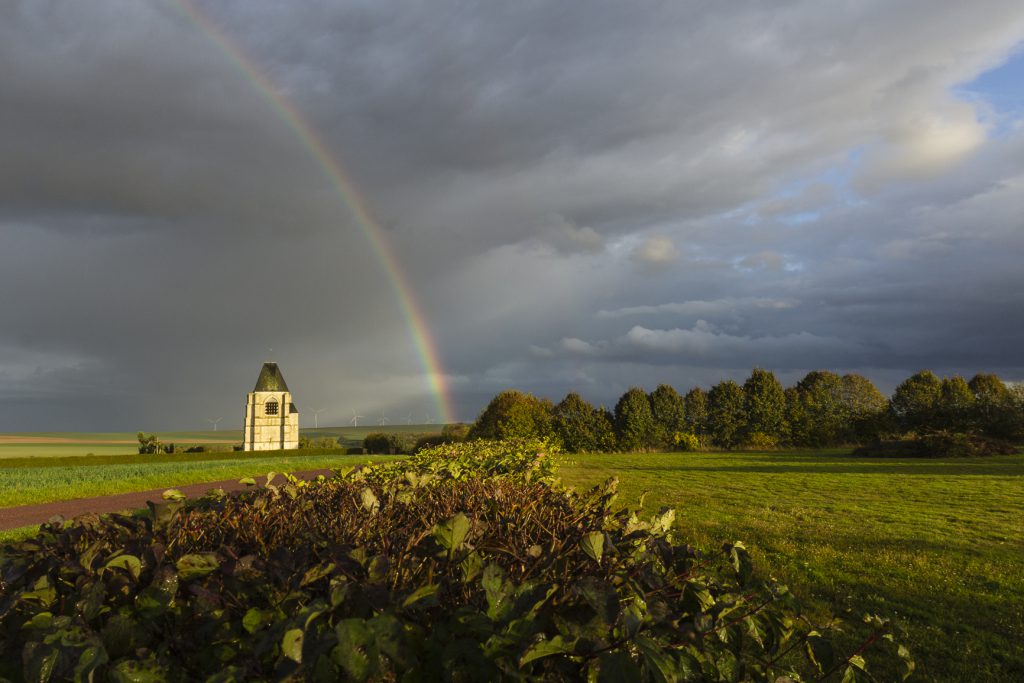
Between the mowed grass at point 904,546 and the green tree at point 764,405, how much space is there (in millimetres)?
29460

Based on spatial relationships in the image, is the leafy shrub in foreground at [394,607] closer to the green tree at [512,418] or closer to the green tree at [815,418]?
the green tree at [512,418]

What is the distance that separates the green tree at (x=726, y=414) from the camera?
160ft

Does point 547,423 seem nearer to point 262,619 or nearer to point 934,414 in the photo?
point 934,414

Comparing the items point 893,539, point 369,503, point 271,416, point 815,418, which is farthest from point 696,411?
point 271,416

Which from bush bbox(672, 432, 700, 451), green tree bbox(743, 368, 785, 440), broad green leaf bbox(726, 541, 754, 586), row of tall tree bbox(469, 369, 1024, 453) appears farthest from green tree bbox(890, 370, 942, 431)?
broad green leaf bbox(726, 541, 754, 586)

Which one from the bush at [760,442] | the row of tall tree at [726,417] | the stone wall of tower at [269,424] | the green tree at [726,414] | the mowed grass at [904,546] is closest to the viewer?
the mowed grass at [904,546]

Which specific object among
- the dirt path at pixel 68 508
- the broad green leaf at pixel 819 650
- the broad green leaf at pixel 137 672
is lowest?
the dirt path at pixel 68 508

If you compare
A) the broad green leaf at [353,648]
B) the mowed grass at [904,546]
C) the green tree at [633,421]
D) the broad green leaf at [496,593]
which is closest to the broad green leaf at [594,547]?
the broad green leaf at [496,593]

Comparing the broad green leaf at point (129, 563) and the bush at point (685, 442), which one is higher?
the broad green leaf at point (129, 563)

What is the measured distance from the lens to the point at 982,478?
19.5m

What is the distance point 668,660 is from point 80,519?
3010mm

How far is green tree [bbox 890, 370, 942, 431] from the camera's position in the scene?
43853 millimetres

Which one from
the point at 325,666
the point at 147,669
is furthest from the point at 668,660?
the point at 147,669

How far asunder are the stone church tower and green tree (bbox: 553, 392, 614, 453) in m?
52.8
